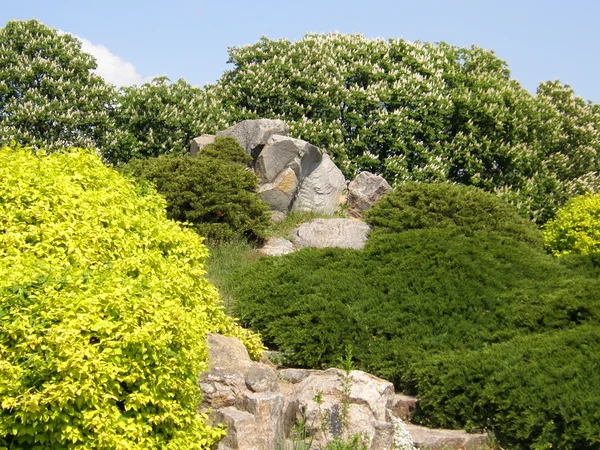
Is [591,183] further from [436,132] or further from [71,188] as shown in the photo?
[71,188]

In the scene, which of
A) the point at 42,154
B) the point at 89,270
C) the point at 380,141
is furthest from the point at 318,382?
the point at 380,141

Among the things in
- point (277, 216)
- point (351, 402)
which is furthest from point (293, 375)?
point (277, 216)

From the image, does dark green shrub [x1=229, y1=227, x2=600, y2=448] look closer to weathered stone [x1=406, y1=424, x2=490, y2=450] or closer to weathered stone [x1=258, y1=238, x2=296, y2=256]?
weathered stone [x1=406, y1=424, x2=490, y2=450]

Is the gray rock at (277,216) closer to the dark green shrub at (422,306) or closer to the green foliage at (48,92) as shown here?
the dark green shrub at (422,306)

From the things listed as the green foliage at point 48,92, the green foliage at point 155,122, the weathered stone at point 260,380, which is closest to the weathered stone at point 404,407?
the weathered stone at point 260,380

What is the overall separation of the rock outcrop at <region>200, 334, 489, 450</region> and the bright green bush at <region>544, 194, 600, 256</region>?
790cm

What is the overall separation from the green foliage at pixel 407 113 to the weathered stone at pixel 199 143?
1.51m

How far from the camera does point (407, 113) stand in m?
17.8

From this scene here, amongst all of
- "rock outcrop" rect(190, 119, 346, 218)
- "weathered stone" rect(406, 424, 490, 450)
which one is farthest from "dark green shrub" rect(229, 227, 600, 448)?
"rock outcrop" rect(190, 119, 346, 218)

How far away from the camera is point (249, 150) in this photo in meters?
14.9

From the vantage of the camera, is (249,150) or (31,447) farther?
(249,150)

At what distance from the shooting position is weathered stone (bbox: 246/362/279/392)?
6004 mm

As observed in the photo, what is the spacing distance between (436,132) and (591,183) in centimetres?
490

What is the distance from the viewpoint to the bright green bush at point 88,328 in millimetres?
4207
